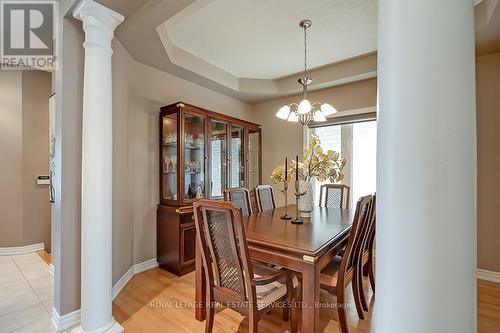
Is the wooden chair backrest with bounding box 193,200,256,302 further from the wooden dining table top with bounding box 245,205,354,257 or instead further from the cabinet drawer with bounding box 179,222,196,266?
the cabinet drawer with bounding box 179,222,196,266

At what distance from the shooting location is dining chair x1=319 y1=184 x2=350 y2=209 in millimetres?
3131

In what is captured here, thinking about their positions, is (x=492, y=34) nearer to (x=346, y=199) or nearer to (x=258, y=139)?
(x=346, y=199)

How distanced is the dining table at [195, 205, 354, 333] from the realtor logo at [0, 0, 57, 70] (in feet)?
7.32

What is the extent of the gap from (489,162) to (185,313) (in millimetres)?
3471

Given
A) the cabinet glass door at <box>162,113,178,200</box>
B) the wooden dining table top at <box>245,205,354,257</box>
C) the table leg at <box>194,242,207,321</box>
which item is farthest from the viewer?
the cabinet glass door at <box>162,113,178,200</box>

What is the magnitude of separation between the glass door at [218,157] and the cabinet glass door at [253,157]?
26.6 inches

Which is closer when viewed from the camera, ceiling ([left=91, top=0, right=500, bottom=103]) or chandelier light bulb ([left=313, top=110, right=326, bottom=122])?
ceiling ([left=91, top=0, right=500, bottom=103])

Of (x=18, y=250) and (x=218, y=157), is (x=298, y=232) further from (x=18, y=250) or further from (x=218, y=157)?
(x=18, y=250)

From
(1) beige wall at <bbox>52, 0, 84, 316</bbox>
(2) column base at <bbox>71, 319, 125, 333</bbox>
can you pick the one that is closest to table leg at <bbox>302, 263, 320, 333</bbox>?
(2) column base at <bbox>71, 319, 125, 333</bbox>

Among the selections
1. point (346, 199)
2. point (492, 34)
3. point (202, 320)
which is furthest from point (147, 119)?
point (492, 34)

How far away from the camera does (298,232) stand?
1842mm

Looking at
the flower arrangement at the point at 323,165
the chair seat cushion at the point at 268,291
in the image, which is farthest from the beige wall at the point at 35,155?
the flower arrangement at the point at 323,165

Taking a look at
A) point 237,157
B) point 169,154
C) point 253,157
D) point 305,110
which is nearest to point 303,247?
point 305,110

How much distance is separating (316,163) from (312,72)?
2094 mm
